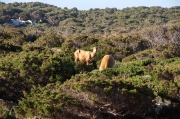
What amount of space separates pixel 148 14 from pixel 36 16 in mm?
31194

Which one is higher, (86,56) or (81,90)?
(81,90)

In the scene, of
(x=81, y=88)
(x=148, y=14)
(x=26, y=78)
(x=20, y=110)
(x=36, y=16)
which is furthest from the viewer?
(x=148, y=14)

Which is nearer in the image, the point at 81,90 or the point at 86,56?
the point at 81,90

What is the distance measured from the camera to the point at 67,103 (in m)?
7.14

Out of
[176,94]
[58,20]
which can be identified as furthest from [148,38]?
[58,20]

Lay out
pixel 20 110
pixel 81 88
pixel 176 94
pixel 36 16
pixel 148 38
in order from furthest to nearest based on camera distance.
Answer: pixel 36 16 → pixel 148 38 → pixel 176 94 → pixel 20 110 → pixel 81 88

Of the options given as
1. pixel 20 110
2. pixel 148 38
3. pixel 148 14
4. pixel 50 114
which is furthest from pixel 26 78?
pixel 148 14

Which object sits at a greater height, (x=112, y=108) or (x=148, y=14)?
(x=148, y=14)

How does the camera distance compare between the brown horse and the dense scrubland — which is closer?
the dense scrubland

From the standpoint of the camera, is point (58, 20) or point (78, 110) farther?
point (58, 20)

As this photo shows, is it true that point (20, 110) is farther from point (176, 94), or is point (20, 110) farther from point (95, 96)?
point (176, 94)

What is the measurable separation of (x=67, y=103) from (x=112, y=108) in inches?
42.9

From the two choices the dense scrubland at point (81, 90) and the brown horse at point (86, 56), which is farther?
the brown horse at point (86, 56)

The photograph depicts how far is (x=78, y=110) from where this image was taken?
741 cm
